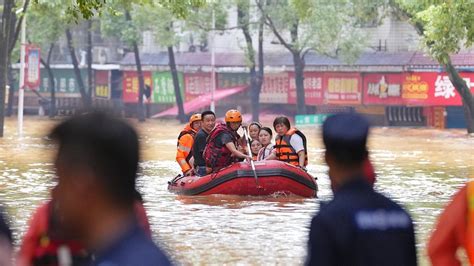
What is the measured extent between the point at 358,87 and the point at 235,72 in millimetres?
7106

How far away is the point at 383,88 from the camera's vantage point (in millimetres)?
52781

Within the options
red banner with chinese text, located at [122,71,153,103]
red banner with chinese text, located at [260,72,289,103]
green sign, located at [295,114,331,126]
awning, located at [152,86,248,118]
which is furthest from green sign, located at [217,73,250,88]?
green sign, located at [295,114,331,126]

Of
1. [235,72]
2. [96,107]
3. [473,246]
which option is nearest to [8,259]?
[96,107]

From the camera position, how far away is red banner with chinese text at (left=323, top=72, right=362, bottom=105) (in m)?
53.6

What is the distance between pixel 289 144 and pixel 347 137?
47.2 feet

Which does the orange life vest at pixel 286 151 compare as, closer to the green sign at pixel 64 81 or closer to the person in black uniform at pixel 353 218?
the person in black uniform at pixel 353 218

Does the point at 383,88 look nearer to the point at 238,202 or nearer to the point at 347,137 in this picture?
the point at 238,202

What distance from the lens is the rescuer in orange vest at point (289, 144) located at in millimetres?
18422

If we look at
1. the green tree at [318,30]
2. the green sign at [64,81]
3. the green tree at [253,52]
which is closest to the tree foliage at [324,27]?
the green tree at [318,30]

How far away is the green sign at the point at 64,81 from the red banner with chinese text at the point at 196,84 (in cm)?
655

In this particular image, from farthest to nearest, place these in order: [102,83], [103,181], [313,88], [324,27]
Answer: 1. [102,83]
2. [313,88]
3. [324,27]
4. [103,181]


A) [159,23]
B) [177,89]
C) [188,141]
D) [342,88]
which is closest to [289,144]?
[188,141]

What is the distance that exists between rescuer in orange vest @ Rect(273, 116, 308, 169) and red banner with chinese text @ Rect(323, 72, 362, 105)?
34.6 m

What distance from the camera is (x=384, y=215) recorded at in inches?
171
